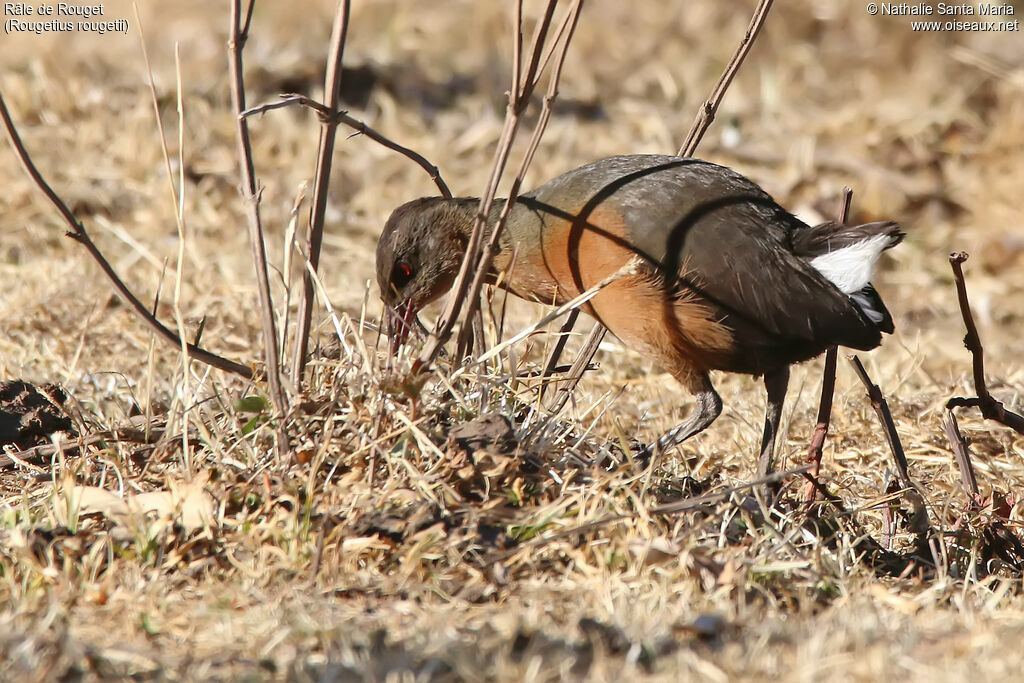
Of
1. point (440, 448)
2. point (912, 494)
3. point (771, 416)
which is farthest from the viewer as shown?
point (771, 416)

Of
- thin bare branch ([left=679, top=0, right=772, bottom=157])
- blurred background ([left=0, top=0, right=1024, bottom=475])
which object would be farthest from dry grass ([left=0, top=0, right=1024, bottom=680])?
thin bare branch ([left=679, top=0, right=772, bottom=157])

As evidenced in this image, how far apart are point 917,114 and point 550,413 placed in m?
5.35

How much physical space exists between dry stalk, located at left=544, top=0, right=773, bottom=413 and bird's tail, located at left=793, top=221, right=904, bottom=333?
495 millimetres

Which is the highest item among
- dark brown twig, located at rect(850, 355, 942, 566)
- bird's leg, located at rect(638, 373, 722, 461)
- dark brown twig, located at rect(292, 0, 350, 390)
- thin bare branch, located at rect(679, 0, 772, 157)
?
thin bare branch, located at rect(679, 0, 772, 157)

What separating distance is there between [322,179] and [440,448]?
782mm

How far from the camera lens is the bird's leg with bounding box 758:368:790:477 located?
376 cm

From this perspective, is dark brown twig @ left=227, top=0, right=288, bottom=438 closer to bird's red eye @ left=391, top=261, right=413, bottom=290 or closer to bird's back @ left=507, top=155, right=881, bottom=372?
bird's red eye @ left=391, top=261, right=413, bottom=290

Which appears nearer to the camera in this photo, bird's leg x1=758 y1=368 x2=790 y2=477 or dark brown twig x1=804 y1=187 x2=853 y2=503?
dark brown twig x1=804 y1=187 x2=853 y2=503

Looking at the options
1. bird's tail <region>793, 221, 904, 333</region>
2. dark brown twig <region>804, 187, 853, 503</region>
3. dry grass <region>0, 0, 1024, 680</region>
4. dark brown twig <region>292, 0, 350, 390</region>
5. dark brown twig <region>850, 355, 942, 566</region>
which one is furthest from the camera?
bird's tail <region>793, 221, 904, 333</region>

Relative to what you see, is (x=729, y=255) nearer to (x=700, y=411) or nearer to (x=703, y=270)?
(x=703, y=270)

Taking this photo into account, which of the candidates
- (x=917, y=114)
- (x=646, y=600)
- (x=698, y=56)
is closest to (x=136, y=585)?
(x=646, y=600)

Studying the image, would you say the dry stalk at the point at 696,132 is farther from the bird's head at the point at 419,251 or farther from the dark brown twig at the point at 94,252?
the dark brown twig at the point at 94,252

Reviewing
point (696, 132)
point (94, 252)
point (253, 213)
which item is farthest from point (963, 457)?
point (94, 252)

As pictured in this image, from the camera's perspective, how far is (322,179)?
10.4 ft
